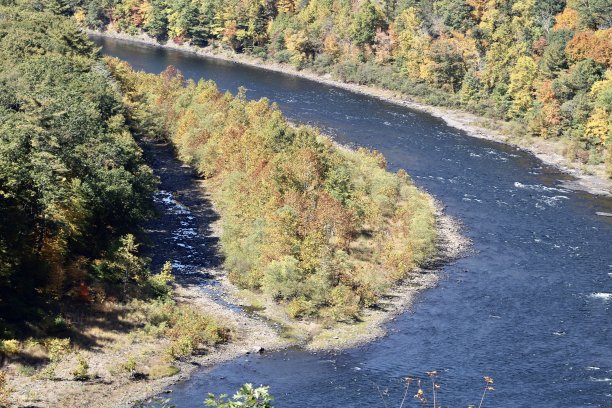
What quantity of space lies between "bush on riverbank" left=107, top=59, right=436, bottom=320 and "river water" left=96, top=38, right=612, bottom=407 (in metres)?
6.25

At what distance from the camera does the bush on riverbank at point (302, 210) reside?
7550 centimetres

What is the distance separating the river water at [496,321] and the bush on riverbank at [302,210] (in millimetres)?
6249

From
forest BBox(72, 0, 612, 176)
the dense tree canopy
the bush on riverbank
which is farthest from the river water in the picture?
forest BBox(72, 0, 612, 176)

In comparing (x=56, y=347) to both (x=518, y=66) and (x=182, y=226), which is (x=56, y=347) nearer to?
(x=182, y=226)

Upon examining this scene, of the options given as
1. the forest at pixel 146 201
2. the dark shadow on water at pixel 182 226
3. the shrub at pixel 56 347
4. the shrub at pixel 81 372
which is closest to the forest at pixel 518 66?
the forest at pixel 146 201

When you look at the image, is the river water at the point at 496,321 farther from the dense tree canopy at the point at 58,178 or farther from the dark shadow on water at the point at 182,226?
the dark shadow on water at the point at 182,226

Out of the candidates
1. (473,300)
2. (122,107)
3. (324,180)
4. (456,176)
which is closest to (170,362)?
(473,300)

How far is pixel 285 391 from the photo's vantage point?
58.1 meters

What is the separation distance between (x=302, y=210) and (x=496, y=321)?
24.8 m

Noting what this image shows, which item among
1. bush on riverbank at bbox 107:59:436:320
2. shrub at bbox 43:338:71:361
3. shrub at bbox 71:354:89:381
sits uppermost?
bush on riverbank at bbox 107:59:436:320

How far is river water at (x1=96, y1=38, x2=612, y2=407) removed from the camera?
196 ft

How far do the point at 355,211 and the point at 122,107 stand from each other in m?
37.4

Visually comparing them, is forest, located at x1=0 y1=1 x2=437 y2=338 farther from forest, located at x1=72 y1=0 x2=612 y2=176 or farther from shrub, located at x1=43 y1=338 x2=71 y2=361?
forest, located at x1=72 y1=0 x2=612 y2=176

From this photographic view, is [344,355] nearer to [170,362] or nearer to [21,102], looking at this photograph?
[170,362]
